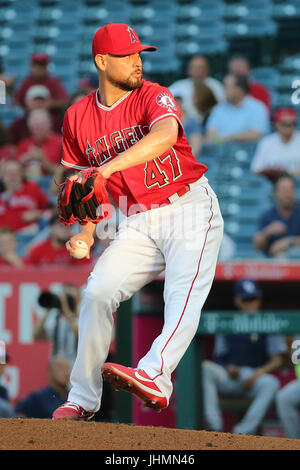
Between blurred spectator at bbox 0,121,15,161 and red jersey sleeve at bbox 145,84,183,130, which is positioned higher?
red jersey sleeve at bbox 145,84,183,130

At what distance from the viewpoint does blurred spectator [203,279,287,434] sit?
5309mm

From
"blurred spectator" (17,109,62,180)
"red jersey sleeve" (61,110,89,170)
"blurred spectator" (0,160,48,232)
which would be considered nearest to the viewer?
"red jersey sleeve" (61,110,89,170)

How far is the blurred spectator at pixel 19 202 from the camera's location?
7.49 m

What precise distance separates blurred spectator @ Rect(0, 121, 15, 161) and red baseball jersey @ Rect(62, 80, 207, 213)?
15.9 ft

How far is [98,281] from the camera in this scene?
326 centimetres

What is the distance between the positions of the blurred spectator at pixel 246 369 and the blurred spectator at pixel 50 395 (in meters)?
0.95

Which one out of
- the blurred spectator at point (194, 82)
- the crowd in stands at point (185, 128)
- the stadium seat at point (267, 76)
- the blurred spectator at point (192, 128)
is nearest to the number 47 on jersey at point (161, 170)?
the crowd in stands at point (185, 128)

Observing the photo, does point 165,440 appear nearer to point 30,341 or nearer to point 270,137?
point 30,341

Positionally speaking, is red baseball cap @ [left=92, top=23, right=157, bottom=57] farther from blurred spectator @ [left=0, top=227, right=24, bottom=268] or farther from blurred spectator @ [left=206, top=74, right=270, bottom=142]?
blurred spectator @ [left=206, top=74, right=270, bottom=142]

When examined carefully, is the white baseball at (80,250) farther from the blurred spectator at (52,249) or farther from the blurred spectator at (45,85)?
the blurred spectator at (45,85)

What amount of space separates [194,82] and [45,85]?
67.3 inches

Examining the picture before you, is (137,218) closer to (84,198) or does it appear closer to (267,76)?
(84,198)

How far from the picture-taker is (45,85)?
8.83 m

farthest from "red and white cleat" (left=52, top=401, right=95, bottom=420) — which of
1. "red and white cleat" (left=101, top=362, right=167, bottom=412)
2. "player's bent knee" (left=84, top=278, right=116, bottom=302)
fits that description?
"player's bent knee" (left=84, top=278, right=116, bottom=302)
